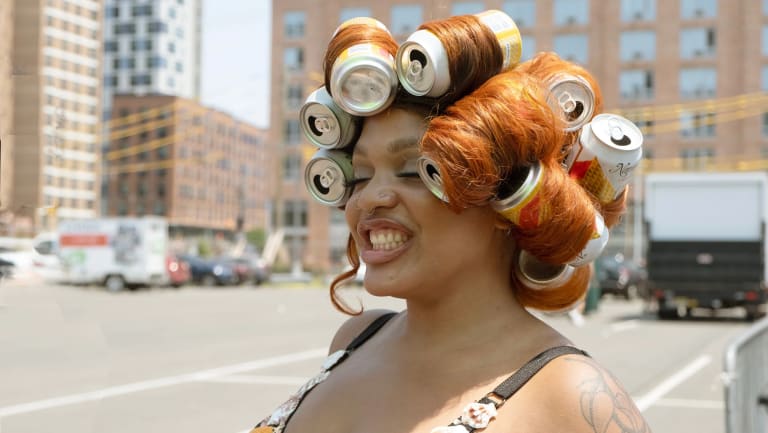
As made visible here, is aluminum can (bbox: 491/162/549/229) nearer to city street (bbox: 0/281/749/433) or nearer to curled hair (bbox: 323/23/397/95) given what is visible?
curled hair (bbox: 323/23/397/95)

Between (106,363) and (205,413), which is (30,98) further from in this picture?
(205,413)

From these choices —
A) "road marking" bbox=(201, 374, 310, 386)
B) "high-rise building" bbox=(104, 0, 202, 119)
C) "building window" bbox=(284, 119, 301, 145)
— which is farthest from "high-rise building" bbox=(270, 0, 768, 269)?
"high-rise building" bbox=(104, 0, 202, 119)

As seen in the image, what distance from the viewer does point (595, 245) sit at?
1872mm

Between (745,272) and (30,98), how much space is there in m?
21.1

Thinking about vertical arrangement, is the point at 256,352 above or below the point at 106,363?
below

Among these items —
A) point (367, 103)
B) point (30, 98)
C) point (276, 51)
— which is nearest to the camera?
point (30, 98)

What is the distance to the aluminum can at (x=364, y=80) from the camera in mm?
1795

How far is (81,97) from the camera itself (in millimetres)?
1555

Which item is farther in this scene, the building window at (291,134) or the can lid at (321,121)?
the building window at (291,134)

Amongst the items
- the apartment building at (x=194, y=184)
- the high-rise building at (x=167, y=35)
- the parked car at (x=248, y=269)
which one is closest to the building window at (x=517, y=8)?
the high-rise building at (x=167, y=35)

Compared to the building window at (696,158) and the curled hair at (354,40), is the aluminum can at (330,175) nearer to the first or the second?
the curled hair at (354,40)

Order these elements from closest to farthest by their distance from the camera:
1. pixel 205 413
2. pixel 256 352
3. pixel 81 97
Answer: pixel 81 97 → pixel 205 413 → pixel 256 352

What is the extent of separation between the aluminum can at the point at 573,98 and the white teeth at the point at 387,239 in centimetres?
37

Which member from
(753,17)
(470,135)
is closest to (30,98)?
A: (470,135)
